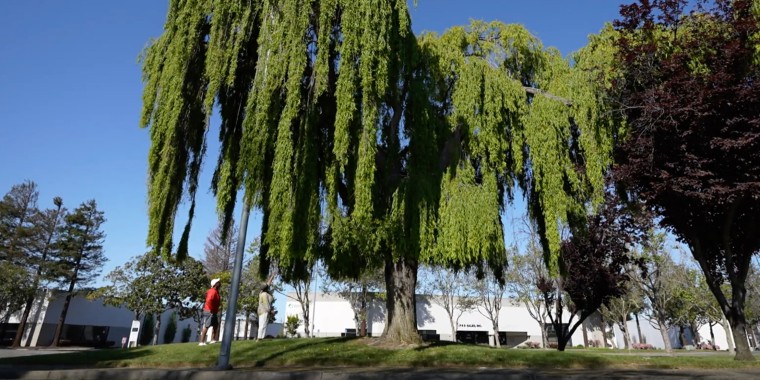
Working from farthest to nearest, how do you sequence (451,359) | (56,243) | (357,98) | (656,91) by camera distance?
1. (56,243)
2. (656,91)
3. (357,98)
4. (451,359)

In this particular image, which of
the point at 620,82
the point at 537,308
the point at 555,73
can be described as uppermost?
the point at 555,73

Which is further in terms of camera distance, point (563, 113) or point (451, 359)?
point (563, 113)

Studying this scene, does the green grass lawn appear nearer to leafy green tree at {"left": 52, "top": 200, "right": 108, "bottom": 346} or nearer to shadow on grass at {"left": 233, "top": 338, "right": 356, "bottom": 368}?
shadow on grass at {"left": 233, "top": 338, "right": 356, "bottom": 368}

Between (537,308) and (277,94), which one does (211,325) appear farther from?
(537,308)

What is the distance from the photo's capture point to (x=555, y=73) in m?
13.6

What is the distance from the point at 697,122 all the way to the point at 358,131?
25.3 ft

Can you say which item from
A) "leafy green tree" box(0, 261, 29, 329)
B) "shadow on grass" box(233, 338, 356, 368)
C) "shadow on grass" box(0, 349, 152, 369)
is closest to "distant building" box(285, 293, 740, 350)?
"leafy green tree" box(0, 261, 29, 329)

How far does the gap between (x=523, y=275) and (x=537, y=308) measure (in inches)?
199

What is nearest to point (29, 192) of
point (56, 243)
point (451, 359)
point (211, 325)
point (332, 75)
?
point (56, 243)

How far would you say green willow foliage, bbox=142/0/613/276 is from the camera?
9648 mm

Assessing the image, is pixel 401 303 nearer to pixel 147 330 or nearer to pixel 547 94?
pixel 547 94

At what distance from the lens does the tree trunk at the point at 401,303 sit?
11320 mm

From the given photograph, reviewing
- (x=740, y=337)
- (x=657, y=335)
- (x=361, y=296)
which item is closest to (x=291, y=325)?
(x=361, y=296)

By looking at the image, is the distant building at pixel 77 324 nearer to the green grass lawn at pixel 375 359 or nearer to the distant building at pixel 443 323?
the distant building at pixel 443 323
